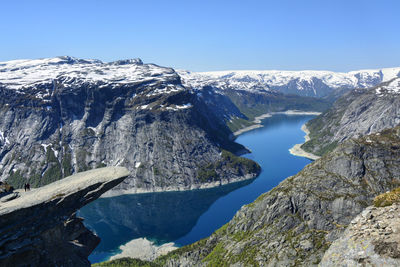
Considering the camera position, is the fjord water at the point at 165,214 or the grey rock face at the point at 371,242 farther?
the fjord water at the point at 165,214

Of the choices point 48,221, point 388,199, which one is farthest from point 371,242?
point 48,221

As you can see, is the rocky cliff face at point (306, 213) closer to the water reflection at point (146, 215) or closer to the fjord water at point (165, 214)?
the fjord water at point (165, 214)

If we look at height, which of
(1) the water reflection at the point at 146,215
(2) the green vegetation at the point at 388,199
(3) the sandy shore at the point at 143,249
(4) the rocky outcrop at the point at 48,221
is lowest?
(1) the water reflection at the point at 146,215

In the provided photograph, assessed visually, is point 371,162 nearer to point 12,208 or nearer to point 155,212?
point 12,208

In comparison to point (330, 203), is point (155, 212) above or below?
below

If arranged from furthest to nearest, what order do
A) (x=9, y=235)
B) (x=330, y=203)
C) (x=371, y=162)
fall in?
(x=371, y=162) → (x=330, y=203) → (x=9, y=235)

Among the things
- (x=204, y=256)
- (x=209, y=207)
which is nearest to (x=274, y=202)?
(x=204, y=256)

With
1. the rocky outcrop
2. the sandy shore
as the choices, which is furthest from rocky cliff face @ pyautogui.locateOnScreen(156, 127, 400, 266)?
the rocky outcrop

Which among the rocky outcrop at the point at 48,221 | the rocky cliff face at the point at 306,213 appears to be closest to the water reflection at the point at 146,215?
the rocky cliff face at the point at 306,213
